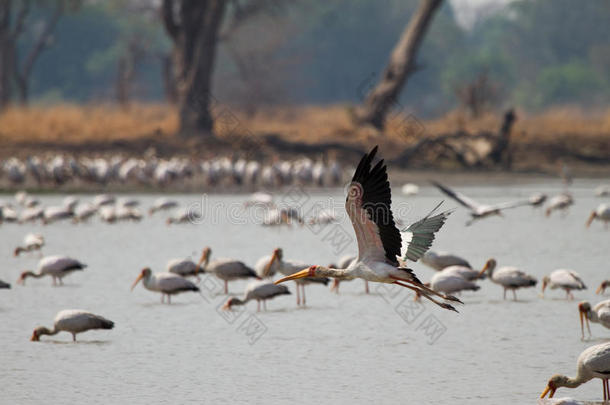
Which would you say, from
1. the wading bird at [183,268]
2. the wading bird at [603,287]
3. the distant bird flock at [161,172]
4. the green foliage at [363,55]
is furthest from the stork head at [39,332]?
the green foliage at [363,55]

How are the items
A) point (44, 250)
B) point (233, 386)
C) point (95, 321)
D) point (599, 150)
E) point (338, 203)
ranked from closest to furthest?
point (233, 386) < point (95, 321) < point (44, 250) < point (338, 203) < point (599, 150)

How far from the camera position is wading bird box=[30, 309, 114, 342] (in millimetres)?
8633

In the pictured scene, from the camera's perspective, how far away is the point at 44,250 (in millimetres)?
14930

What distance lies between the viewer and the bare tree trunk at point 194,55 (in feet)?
97.7

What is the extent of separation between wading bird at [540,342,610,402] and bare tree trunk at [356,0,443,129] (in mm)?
24568

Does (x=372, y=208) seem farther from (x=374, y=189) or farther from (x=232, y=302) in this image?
(x=232, y=302)

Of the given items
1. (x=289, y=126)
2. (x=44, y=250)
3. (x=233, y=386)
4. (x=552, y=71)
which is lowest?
(x=233, y=386)

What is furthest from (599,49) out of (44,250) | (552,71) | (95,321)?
(95,321)

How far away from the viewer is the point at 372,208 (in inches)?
262

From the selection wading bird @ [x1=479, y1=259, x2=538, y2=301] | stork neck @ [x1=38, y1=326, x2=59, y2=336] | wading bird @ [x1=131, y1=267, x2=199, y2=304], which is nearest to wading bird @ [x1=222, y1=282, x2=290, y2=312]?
wading bird @ [x1=131, y1=267, x2=199, y2=304]

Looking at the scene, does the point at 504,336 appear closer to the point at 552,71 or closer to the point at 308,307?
the point at 308,307

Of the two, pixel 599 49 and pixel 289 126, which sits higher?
pixel 599 49

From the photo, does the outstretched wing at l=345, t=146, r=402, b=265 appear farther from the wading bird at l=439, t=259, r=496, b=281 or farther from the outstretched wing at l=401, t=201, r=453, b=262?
the wading bird at l=439, t=259, r=496, b=281

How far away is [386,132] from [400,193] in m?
7.57
